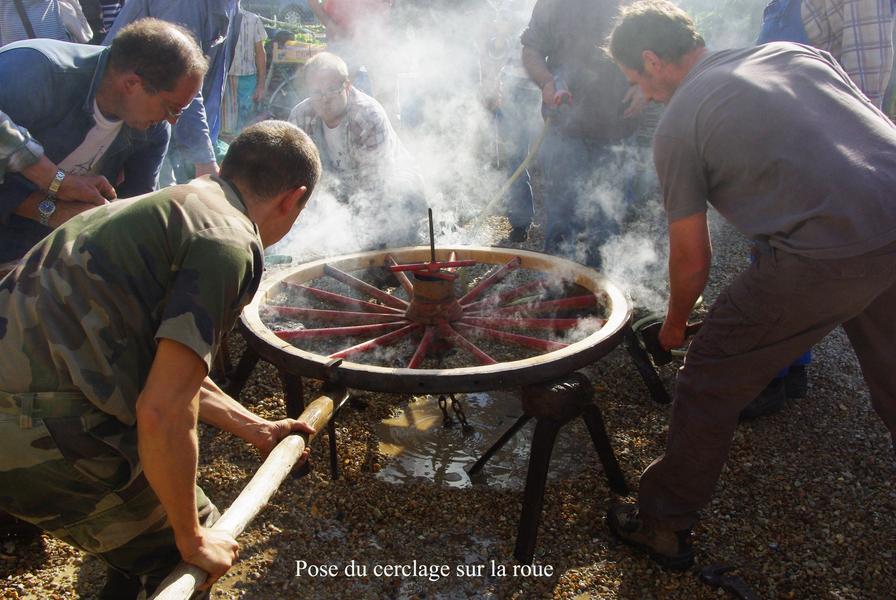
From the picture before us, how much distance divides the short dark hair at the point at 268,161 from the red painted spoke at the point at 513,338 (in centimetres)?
136

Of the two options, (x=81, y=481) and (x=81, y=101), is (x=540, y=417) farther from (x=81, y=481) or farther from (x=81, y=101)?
(x=81, y=101)

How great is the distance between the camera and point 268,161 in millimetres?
1869

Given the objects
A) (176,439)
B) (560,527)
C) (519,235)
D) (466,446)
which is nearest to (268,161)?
(176,439)

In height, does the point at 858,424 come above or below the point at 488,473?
above

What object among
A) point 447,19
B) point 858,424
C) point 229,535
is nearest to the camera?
point 229,535

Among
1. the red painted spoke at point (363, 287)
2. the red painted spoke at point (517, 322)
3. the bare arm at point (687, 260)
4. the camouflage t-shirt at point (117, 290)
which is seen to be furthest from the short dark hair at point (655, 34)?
the camouflage t-shirt at point (117, 290)

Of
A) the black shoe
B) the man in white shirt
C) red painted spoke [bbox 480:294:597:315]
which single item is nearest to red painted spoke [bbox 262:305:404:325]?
red painted spoke [bbox 480:294:597:315]

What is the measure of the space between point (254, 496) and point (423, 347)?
130cm

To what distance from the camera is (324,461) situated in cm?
319

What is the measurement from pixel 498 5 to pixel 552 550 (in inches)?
265

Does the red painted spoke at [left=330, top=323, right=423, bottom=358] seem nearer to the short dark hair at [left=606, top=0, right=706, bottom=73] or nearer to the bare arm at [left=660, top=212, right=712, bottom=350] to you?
the bare arm at [left=660, top=212, right=712, bottom=350]

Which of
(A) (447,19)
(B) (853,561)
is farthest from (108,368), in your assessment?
(A) (447,19)

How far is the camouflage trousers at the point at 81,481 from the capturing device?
65.9 inches

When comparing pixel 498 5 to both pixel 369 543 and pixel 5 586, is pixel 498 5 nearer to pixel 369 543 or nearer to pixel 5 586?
pixel 369 543
